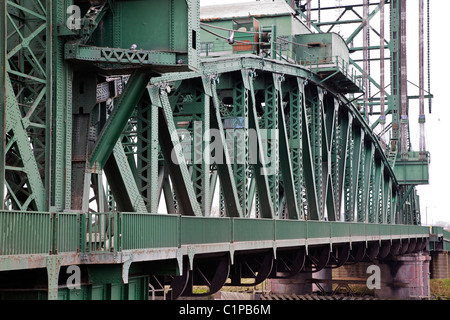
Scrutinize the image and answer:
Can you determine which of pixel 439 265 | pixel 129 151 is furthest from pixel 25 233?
pixel 439 265

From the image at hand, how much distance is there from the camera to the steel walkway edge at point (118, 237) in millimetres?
15094

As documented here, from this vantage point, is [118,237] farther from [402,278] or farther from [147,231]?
[402,278]

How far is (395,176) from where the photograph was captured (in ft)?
233

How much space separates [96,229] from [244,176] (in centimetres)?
1549

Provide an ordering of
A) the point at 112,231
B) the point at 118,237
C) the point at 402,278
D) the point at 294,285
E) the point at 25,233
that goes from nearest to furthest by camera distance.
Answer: the point at 25,233, the point at 118,237, the point at 112,231, the point at 294,285, the point at 402,278

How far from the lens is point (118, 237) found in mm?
17812

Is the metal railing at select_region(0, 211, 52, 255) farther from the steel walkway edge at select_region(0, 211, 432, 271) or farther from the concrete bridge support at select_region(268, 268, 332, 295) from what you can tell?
the concrete bridge support at select_region(268, 268, 332, 295)

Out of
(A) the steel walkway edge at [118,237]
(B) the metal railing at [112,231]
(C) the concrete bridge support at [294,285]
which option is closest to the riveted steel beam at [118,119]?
(A) the steel walkway edge at [118,237]

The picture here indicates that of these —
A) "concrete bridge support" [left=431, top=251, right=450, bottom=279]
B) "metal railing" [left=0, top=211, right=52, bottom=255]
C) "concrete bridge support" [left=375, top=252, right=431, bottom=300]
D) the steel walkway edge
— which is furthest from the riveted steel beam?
"concrete bridge support" [left=431, top=251, right=450, bottom=279]

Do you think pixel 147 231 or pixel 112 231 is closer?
pixel 112 231

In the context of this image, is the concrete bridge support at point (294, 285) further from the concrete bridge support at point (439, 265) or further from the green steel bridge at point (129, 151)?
the concrete bridge support at point (439, 265)

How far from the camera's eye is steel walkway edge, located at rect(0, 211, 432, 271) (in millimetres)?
15094

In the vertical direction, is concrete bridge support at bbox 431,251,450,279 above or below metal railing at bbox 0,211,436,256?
below

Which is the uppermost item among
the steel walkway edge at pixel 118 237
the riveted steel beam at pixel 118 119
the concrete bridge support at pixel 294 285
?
the riveted steel beam at pixel 118 119
